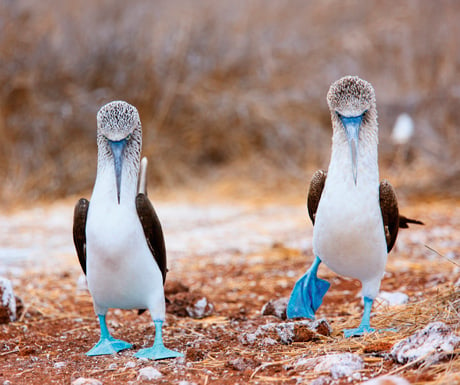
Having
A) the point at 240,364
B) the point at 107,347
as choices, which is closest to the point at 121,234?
the point at 107,347

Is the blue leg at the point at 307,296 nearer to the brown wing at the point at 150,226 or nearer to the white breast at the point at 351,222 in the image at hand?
the white breast at the point at 351,222

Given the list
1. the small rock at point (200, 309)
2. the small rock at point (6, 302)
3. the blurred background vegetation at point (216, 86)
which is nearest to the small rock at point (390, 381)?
the small rock at point (200, 309)

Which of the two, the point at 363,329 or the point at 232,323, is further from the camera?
the point at 232,323

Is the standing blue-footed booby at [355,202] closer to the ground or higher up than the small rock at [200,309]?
higher up

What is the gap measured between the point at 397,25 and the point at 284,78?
295 cm

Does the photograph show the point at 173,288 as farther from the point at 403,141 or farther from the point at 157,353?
the point at 403,141

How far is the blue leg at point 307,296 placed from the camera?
12.0ft

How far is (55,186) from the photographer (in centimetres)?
963

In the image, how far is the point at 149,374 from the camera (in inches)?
107

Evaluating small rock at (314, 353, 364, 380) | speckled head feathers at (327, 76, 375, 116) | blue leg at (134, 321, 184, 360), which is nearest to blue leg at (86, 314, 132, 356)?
blue leg at (134, 321, 184, 360)

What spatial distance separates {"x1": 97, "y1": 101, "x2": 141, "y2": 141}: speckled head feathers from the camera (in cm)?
314

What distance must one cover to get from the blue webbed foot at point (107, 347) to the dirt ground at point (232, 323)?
0.15 feet

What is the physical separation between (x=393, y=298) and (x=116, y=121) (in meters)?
2.23

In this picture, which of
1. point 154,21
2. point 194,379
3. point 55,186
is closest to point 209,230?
point 55,186
